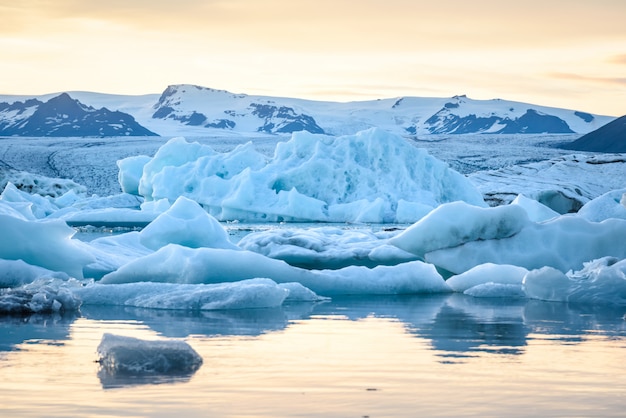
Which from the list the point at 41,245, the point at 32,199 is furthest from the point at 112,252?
the point at 32,199

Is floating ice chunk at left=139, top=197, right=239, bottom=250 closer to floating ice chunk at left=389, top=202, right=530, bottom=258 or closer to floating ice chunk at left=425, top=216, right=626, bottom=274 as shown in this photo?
floating ice chunk at left=389, top=202, right=530, bottom=258

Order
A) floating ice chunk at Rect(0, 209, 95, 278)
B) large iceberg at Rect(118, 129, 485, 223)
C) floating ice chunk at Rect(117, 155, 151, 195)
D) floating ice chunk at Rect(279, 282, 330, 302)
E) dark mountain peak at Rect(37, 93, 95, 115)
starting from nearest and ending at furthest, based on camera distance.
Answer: floating ice chunk at Rect(279, 282, 330, 302) → floating ice chunk at Rect(0, 209, 95, 278) → large iceberg at Rect(118, 129, 485, 223) → floating ice chunk at Rect(117, 155, 151, 195) → dark mountain peak at Rect(37, 93, 95, 115)

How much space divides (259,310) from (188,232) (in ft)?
14.8

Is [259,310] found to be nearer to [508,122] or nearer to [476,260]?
[476,260]

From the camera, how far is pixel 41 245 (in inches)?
379

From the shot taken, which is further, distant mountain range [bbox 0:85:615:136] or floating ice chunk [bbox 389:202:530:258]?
distant mountain range [bbox 0:85:615:136]

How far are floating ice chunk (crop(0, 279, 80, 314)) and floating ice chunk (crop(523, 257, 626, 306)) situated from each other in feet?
13.5

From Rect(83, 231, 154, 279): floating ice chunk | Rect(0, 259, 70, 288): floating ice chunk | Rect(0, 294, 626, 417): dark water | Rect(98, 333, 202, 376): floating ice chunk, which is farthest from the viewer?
Rect(83, 231, 154, 279): floating ice chunk

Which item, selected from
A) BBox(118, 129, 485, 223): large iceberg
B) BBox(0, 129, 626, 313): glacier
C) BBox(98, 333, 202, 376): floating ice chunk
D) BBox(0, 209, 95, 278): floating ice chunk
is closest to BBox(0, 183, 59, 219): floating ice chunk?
BBox(118, 129, 485, 223): large iceberg

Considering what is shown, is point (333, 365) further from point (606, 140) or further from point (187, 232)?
point (606, 140)

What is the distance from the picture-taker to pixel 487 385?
432 centimetres

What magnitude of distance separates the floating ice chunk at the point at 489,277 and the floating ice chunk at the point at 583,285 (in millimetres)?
750

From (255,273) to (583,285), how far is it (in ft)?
Answer: 9.85

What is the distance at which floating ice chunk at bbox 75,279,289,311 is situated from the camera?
775 cm
